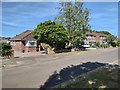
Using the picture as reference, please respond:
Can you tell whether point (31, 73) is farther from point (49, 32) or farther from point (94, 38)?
point (94, 38)

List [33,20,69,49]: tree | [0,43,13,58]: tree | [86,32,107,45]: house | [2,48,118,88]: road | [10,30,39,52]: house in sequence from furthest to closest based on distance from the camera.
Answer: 1. [86,32,107,45]: house
2. [10,30,39,52]: house
3. [33,20,69,49]: tree
4. [0,43,13,58]: tree
5. [2,48,118,88]: road

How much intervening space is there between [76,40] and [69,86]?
3918 centimetres

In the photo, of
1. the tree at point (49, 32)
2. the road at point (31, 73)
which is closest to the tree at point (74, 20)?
the tree at point (49, 32)

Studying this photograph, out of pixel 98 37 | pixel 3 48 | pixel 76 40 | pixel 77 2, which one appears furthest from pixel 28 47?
pixel 98 37

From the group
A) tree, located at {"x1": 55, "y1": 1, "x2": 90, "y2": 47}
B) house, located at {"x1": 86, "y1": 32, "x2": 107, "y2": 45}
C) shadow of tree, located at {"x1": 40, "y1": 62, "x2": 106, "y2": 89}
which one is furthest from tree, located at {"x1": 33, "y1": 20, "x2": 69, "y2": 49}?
house, located at {"x1": 86, "y1": 32, "x2": 107, "y2": 45}

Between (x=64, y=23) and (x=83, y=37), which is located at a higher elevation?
(x=64, y=23)

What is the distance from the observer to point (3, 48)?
29.3 m

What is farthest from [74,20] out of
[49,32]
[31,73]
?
[31,73]

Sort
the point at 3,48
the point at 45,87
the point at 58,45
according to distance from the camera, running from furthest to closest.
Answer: the point at 58,45, the point at 3,48, the point at 45,87

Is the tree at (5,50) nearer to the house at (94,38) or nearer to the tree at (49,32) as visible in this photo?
the tree at (49,32)

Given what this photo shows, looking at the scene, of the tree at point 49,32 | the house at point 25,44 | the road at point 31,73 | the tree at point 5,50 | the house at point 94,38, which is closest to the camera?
the road at point 31,73

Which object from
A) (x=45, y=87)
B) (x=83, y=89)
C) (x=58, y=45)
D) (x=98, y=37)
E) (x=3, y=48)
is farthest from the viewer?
(x=98, y=37)

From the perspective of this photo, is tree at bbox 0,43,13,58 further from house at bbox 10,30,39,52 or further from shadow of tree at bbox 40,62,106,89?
house at bbox 10,30,39,52

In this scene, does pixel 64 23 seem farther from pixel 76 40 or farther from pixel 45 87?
pixel 45 87
